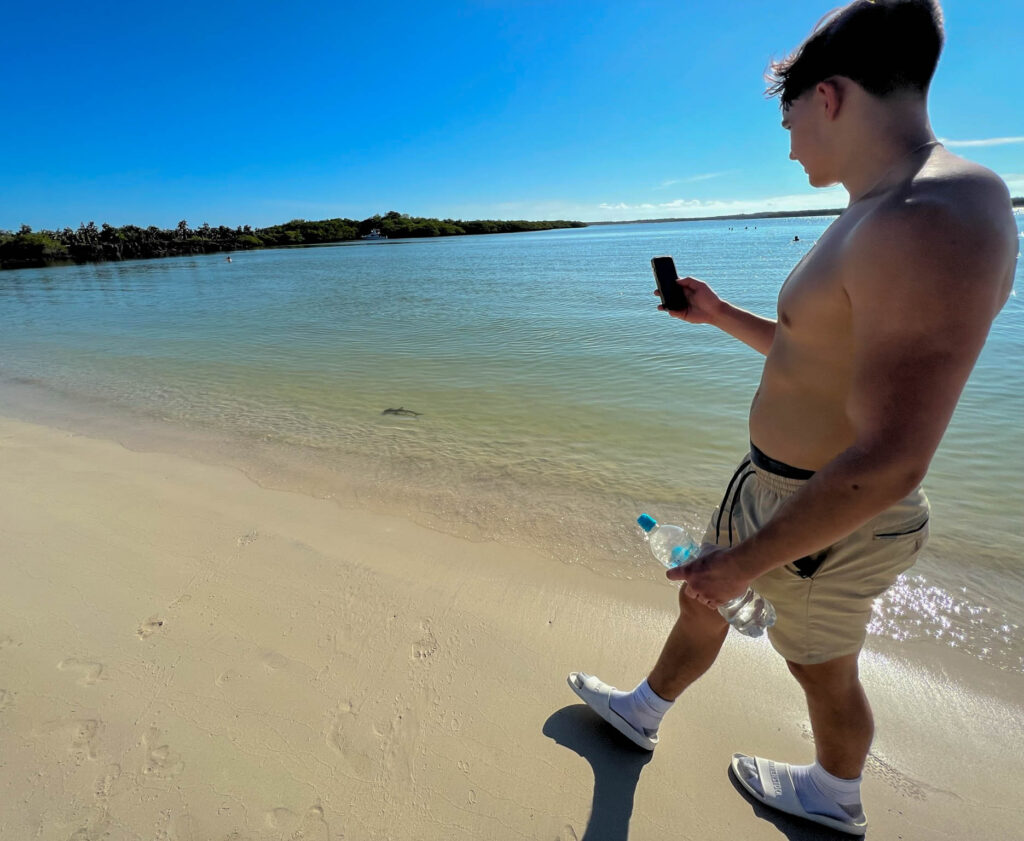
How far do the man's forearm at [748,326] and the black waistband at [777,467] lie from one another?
0.56 meters

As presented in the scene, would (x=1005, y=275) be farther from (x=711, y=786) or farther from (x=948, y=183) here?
(x=711, y=786)

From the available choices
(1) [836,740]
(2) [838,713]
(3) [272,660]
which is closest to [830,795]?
(1) [836,740]

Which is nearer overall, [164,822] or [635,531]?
[164,822]

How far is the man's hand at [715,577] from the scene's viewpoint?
1.25 metres

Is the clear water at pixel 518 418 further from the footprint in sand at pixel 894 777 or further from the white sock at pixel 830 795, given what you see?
the white sock at pixel 830 795

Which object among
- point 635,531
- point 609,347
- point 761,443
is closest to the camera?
point 761,443

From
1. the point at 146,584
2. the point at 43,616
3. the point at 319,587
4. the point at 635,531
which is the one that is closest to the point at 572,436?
the point at 635,531

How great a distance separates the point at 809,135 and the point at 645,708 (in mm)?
1886

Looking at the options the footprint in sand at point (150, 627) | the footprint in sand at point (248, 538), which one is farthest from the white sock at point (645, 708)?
the footprint in sand at point (248, 538)

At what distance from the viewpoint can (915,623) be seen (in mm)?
2727

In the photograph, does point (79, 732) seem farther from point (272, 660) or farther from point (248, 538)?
point (248, 538)

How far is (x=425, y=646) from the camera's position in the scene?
2500 mm

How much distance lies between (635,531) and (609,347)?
22.1ft

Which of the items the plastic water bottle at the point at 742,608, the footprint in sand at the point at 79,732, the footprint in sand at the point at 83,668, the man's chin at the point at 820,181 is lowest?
the footprint in sand at the point at 79,732
